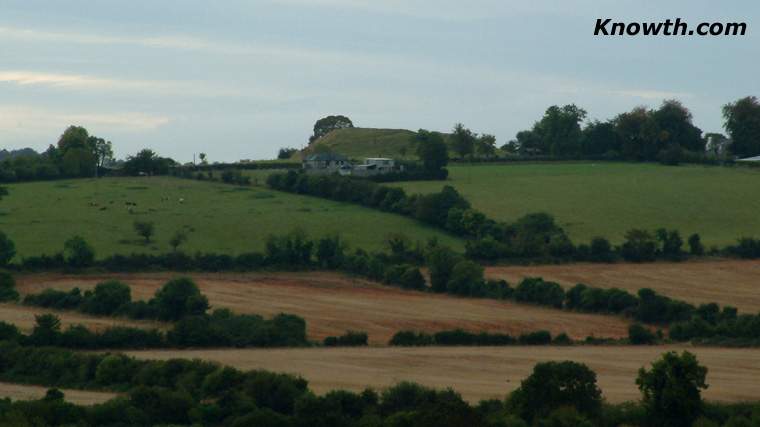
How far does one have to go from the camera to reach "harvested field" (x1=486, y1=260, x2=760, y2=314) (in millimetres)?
45812

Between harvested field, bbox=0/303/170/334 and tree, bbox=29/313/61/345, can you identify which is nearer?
tree, bbox=29/313/61/345

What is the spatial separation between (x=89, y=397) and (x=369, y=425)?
10174 millimetres

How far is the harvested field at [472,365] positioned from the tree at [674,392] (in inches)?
124

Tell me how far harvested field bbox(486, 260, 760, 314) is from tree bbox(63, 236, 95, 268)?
24.6 metres

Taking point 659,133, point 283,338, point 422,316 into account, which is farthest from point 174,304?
point 659,133

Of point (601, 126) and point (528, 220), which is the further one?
point (601, 126)

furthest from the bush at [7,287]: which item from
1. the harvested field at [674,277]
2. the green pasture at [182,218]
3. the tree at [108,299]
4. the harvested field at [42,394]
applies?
the harvested field at [674,277]

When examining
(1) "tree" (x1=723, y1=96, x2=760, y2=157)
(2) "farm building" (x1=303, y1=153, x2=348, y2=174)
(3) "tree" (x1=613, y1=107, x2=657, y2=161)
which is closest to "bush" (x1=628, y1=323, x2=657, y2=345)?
(2) "farm building" (x1=303, y1=153, x2=348, y2=174)

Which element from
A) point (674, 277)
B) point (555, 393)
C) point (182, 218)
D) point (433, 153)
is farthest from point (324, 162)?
point (555, 393)

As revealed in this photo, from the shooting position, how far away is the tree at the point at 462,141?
348 feet

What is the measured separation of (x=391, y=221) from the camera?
217 feet

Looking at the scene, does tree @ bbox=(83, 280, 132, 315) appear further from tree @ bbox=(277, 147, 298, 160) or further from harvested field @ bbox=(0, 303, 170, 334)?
tree @ bbox=(277, 147, 298, 160)

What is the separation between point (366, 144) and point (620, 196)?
59.1m

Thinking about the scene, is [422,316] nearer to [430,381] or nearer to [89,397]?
[430,381]
